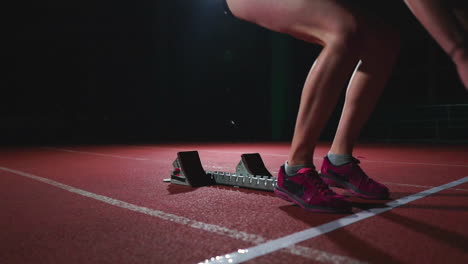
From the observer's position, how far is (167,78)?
17.7m

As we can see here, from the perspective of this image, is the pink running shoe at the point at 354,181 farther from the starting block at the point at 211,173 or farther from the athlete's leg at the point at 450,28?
the athlete's leg at the point at 450,28

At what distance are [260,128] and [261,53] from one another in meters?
3.49

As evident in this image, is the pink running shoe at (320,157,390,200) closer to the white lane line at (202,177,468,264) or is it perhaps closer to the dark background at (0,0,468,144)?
the white lane line at (202,177,468,264)

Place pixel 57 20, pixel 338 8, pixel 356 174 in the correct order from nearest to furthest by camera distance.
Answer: pixel 338 8, pixel 356 174, pixel 57 20

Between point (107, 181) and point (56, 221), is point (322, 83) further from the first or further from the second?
point (107, 181)

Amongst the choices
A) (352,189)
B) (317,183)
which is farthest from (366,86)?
(317,183)

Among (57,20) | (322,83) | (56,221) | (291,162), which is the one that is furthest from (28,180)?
(57,20)

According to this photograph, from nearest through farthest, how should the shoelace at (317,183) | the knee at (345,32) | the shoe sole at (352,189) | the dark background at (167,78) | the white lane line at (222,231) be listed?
the white lane line at (222,231) → the knee at (345,32) → the shoelace at (317,183) → the shoe sole at (352,189) → the dark background at (167,78)

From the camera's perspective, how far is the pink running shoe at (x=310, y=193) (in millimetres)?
1830

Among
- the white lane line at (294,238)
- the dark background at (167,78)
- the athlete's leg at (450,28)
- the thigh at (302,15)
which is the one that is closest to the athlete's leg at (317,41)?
the thigh at (302,15)

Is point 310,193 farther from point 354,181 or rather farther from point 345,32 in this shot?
point 345,32

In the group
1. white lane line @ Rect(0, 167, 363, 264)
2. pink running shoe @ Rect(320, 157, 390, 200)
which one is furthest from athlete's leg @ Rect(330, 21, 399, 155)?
white lane line @ Rect(0, 167, 363, 264)

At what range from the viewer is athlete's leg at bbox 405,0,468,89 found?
126 cm

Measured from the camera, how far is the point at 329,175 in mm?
2355
